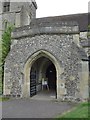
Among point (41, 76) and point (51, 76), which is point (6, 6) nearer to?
point (51, 76)

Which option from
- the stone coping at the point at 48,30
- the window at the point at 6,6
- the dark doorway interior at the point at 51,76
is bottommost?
the dark doorway interior at the point at 51,76

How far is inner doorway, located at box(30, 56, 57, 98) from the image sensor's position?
51.9ft

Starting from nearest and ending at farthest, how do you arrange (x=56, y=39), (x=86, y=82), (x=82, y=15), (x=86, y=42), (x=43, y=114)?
(x=43, y=114), (x=86, y=82), (x=56, y=39), (x=86, y=42), (x=82, y=15)

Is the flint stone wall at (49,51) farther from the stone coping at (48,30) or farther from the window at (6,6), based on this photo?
the window at (6,6)

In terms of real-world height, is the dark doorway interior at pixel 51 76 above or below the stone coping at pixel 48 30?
below

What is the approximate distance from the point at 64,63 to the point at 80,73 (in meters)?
1.29

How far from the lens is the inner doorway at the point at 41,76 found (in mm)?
15825

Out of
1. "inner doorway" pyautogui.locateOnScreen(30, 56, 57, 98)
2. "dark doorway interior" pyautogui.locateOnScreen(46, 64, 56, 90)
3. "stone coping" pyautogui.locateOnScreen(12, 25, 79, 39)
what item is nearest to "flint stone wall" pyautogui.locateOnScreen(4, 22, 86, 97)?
"stone coping" pyautogui.locateOnScreen(12, 25, 79, 39)

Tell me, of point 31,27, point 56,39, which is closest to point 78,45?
point 56,39

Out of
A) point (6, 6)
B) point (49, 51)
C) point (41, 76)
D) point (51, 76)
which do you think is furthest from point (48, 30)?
point (6, 6)

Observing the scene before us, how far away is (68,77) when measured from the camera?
526 inches

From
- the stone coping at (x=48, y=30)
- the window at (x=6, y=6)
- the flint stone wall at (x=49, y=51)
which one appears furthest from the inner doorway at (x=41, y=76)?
the window at (x=6, y=6)

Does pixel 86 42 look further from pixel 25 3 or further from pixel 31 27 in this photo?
pixel 25 3

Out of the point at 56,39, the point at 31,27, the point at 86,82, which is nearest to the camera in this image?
the point at 86,82
